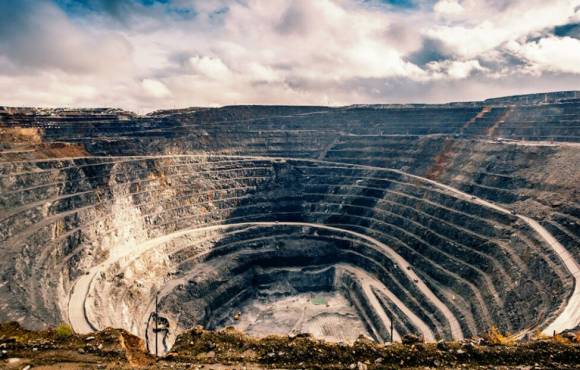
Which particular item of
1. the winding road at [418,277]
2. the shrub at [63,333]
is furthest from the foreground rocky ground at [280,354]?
the winding road at [418,277]

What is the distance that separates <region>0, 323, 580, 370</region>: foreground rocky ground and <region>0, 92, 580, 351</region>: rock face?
47.9 feet

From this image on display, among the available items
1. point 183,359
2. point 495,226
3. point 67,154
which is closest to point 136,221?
point 67,154

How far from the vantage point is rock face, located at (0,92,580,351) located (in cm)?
4488

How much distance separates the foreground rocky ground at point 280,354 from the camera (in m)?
19.1

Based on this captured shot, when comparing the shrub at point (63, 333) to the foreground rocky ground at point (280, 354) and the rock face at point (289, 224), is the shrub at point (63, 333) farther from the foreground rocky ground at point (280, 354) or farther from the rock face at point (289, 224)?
the rock face at point (289, 224)

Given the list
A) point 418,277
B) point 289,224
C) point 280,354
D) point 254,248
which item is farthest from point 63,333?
point 289,224

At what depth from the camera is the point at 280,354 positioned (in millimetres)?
20328

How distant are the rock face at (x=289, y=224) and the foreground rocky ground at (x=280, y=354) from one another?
1459 centimetres

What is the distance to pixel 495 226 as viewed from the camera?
53219mm

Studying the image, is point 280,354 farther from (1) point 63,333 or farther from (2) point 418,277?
(2) point 418,277

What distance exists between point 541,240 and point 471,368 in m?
33.9

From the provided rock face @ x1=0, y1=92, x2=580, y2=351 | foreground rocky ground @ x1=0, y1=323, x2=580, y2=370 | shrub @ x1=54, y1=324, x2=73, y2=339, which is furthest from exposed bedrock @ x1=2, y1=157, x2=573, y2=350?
foreground rocky ground @ x1=0, y1=323, x2=580, y2=370

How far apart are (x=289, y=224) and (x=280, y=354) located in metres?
58.8

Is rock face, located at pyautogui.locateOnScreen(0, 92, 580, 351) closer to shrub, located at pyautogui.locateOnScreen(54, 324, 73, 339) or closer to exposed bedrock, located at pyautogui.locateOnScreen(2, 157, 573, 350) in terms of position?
exposed bedrock, located at pyautogui.locateOnScreen(2, 157, 573, 350)
